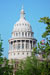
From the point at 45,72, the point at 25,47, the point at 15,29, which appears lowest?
the point at 45,72

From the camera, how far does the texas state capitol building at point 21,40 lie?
121 m

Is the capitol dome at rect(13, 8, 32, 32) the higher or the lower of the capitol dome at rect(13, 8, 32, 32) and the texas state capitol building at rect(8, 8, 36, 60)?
the higher

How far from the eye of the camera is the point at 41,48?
32844 mm

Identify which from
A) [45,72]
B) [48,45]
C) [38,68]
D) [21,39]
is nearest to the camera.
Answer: [48,45]

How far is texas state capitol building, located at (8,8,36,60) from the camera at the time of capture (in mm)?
121062

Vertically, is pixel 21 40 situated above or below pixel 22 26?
below

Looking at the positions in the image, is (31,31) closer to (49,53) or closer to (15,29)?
(15,29)

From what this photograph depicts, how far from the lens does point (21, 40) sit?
4779 inches

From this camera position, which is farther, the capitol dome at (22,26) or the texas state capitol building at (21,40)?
the capitol dome at (22,26)

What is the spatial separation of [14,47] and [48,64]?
294 feet

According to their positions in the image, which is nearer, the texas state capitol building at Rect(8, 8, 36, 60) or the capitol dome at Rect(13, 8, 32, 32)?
the texas state capitol building at Rect(8, 8, 36, 60)

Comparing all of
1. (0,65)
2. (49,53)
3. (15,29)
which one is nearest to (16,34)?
(15,29)

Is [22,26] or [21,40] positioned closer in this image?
[21,40]

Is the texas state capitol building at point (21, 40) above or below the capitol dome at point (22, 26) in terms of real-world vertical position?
below
